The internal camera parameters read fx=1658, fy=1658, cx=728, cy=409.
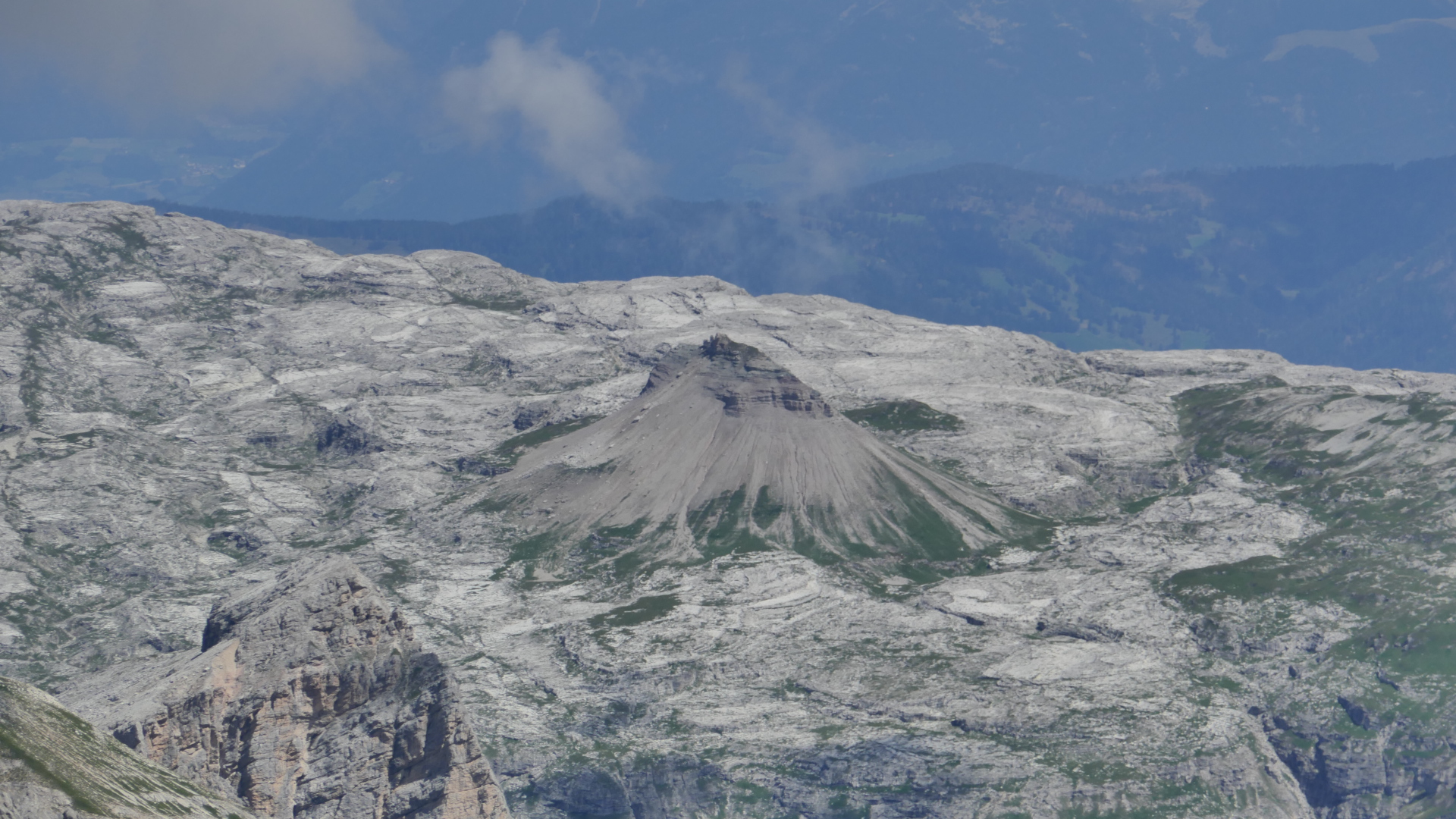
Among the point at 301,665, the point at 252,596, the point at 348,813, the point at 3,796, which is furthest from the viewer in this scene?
the point at 252,596

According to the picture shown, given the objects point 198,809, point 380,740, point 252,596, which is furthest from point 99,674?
point 198,809

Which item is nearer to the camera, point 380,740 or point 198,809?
point 198,809

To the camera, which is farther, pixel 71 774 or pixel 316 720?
pixel 316 720

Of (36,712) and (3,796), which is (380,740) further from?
(3,796)

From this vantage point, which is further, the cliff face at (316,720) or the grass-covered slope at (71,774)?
the cliff face at (316,720)
